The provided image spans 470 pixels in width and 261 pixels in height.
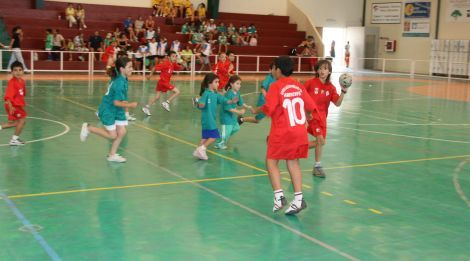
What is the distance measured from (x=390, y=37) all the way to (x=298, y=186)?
39807 mm

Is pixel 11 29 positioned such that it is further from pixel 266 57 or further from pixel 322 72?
pixel 322 72

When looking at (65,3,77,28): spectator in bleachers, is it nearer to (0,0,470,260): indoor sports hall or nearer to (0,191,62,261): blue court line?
(0,0,470,260): indoor sports hall

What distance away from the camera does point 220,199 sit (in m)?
7.59

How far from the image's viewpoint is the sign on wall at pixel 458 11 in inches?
1506

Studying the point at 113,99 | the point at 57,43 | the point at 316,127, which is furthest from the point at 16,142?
the point at 57,43

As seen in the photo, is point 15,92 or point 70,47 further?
point 70,47

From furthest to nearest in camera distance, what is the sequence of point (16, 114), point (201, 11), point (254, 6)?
point (254, 6) → point (201, 11) → point (16, 114)

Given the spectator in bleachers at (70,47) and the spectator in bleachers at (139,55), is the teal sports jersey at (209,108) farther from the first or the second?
the spectator in bleachers at (70,47)

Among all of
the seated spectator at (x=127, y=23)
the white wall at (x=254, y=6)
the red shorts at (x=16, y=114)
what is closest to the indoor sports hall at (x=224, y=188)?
the red shorts at (x=16, y=114)

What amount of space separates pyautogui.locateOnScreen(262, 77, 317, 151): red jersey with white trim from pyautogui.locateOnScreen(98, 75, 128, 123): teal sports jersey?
3.39 m

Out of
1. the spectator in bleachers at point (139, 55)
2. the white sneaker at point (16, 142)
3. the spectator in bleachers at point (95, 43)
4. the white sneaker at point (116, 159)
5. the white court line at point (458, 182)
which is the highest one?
the spectator in bleachers at point (95, 43)

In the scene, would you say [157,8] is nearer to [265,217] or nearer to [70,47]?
[70,47]

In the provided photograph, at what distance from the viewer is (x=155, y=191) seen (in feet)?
25.8

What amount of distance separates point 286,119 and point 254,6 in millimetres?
35514
